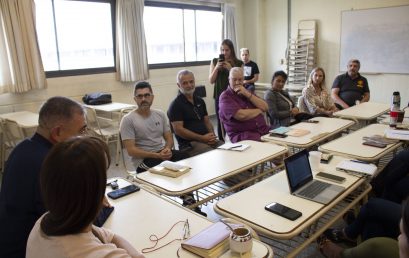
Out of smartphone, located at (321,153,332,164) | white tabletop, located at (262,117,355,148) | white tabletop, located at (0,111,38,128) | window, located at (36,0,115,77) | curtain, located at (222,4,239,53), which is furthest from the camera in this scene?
curtain, located at (222,4,239,53)

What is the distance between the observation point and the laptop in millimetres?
1716

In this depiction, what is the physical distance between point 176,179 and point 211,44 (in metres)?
5.29

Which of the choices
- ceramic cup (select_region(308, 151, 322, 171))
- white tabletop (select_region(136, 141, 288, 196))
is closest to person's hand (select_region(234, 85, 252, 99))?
white tabletop (select_region(136, 141, 288, 196))

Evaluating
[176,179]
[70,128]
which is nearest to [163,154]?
[176,179]

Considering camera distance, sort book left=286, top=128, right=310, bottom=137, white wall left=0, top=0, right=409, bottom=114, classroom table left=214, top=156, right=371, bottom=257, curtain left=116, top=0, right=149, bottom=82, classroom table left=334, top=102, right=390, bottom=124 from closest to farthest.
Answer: classroom table left=214, top=156, right=371, bottom=257 < book left=286, top=128, right=310, bottom=137 < classroom table left=334, top=102, right=390, bottom=124 < white wall left=0, top=0, right=409, bottom=114 < curtain left=116, top=0, right=149, bottom=82

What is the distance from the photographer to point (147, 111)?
9.37ft

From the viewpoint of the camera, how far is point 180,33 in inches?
247

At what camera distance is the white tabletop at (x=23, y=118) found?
3.49 metres

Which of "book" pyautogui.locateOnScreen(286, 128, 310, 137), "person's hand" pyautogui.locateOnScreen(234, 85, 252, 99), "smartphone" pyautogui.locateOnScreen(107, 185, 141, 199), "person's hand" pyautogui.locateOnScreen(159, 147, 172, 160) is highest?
"person's hand" pyautogui.locateOnScreen(234, 85, 252, 99)

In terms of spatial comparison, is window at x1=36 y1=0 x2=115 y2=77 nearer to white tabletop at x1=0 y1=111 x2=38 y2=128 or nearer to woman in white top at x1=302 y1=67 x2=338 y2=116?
white tabletop at x1=0 y1=111 x2=38 y2=128

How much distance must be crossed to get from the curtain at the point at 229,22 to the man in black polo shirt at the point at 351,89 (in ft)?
8.66

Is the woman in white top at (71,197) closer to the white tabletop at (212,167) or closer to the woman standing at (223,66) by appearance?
the white tabletop at (212,167)

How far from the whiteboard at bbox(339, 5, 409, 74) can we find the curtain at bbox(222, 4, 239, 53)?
206cm

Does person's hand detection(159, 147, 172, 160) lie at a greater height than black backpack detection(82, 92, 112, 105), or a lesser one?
lesser
